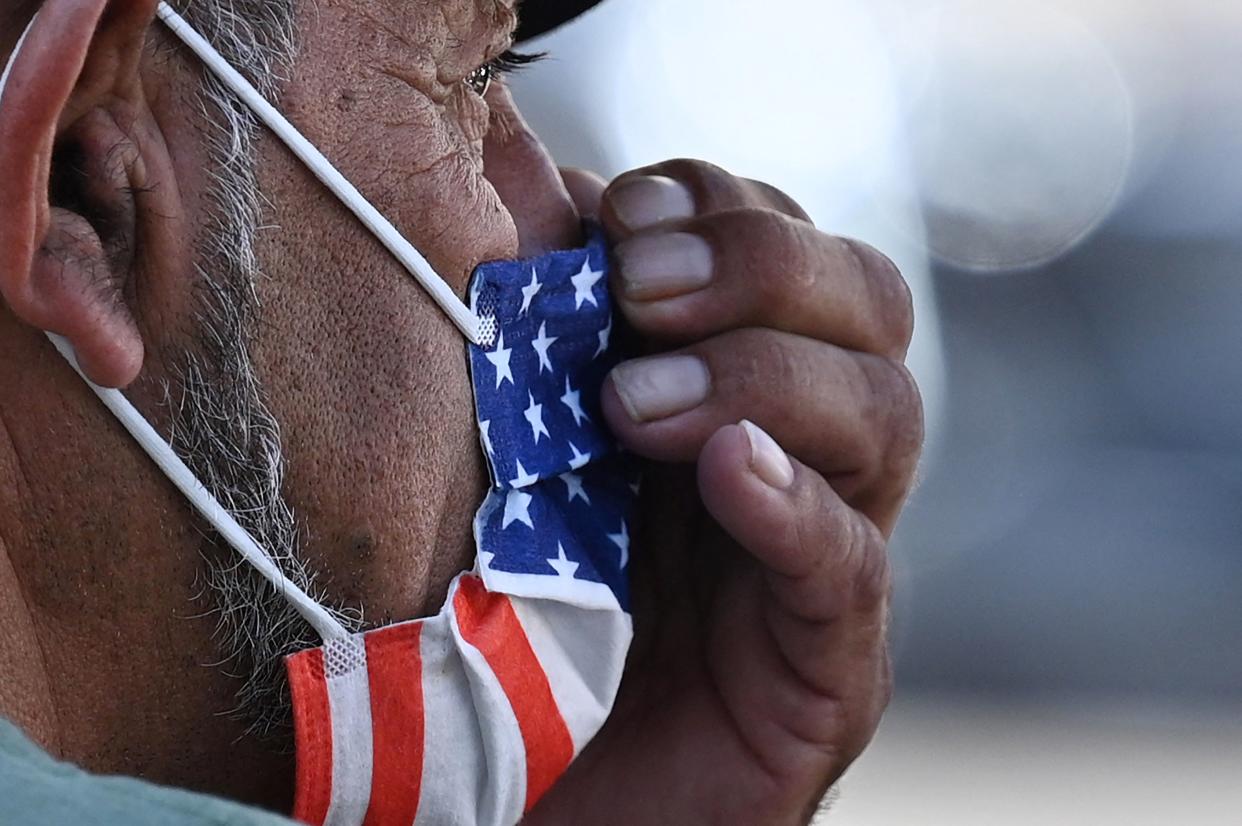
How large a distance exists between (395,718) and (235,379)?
1.27 feet

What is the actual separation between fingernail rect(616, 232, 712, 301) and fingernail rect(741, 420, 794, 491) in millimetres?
190

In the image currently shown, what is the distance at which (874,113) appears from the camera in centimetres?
1282

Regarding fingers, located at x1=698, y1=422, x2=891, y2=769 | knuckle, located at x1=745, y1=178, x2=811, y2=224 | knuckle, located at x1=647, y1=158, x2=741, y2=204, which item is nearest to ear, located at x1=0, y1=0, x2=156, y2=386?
fingers, located at x1=698, y1=422, x2=891, y2=769

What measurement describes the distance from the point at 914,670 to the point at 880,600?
8.28 meters

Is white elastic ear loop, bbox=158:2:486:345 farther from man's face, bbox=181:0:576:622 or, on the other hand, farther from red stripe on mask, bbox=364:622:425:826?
red stripe on mask, bbox=364:622:425:826

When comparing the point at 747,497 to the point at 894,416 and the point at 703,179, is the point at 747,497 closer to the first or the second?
the point at 894,416

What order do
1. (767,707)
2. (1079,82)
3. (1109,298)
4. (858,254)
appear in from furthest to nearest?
(1079,82) → (1109,298) → (767,707) → (858,254)

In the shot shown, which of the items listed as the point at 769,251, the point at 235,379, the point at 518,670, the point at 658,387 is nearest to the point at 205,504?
the point at 235,379

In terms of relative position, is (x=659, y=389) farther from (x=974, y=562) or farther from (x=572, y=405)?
(x=974, y=562)

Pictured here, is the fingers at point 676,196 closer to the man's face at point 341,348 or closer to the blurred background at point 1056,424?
the man's face at point 341,348

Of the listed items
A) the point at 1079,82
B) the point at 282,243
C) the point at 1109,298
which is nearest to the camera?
the point at 282,243

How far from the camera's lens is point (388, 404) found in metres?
1.49

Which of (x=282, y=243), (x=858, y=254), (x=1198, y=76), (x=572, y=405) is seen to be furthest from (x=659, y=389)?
(x=1198, y=76)

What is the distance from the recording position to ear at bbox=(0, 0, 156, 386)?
117 cm
